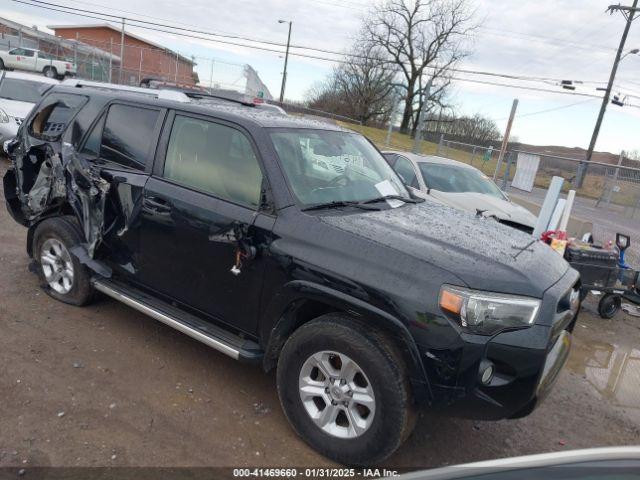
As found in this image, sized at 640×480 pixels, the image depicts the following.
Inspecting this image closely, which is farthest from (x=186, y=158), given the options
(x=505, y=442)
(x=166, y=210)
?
(x=505, y=442)

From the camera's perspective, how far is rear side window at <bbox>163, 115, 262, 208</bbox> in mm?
3447

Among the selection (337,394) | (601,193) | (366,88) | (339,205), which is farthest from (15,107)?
(366,88)

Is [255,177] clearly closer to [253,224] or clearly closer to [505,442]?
[253,224]

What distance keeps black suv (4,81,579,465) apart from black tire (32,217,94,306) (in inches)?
0.8

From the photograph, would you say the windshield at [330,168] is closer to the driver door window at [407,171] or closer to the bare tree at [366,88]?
the driver door window at [407,171]

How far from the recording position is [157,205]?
3.77m

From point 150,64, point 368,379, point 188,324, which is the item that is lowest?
point 188,324

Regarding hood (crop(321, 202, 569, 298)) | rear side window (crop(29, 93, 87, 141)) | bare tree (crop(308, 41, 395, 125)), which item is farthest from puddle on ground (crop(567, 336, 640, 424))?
bare tree (crop(308, 41, 395, 125))

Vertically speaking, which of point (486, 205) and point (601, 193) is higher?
point (601, 193)

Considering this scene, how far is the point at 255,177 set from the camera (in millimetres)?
3414

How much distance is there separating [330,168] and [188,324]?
1489 mm

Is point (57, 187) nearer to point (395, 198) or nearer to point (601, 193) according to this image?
point (395, 198)

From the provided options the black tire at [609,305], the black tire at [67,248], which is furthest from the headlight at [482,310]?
the black tire at [609,305]

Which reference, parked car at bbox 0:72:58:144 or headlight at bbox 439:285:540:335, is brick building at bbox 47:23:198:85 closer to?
parked car at bbox 0:72:58:144
